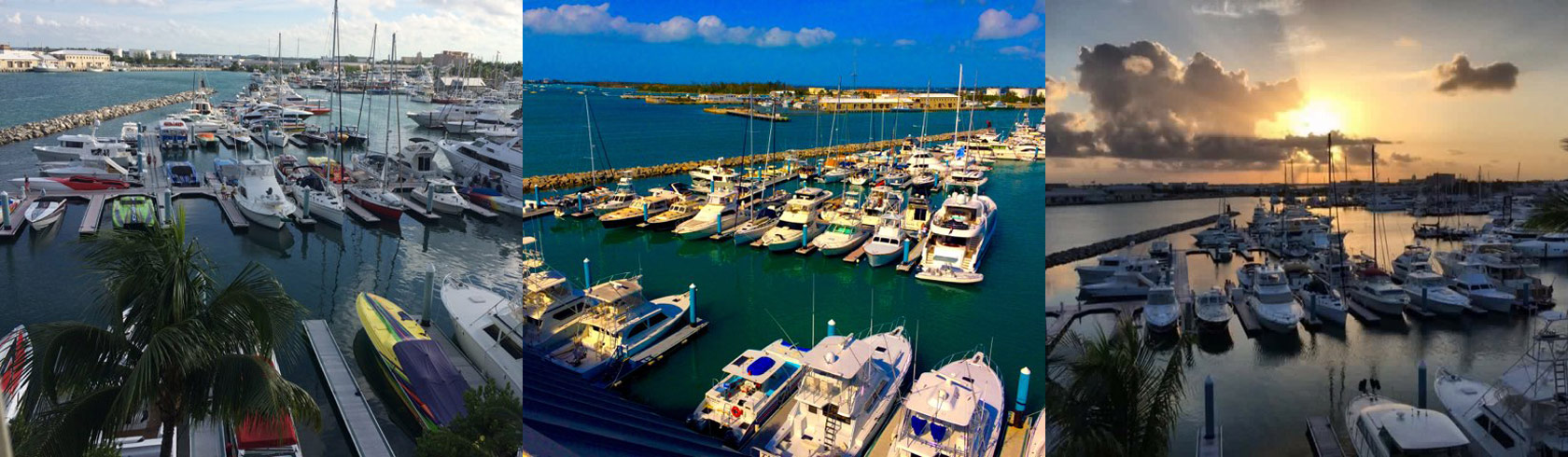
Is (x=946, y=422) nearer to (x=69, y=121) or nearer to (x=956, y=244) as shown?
(x=956, y=244)

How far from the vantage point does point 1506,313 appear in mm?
6918

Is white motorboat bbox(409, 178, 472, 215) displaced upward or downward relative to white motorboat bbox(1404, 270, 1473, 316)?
upward

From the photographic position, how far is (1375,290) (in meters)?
7.21

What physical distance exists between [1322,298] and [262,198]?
1788 centimetres

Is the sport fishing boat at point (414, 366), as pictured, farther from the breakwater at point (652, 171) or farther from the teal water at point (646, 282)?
the breakwater at point (652, 171)

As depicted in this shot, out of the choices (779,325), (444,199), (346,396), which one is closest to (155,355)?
(346,396)

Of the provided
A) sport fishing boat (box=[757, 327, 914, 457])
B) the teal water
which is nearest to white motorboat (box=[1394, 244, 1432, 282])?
the teal water

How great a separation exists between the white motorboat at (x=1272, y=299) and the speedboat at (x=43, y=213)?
1963 cm

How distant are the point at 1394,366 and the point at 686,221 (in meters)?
11.8

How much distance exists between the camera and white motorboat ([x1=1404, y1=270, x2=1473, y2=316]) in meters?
7.10

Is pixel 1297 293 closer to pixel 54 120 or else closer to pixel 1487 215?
pixel 1487 215

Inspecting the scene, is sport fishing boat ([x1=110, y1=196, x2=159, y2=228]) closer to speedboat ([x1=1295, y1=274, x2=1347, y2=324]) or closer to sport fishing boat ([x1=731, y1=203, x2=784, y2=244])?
sport fishing boat ([x1=731, y1=203, x2=784, y2=244])

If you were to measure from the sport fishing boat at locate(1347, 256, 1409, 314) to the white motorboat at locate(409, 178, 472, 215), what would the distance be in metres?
15.1

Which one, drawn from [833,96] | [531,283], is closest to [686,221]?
[531,283]
